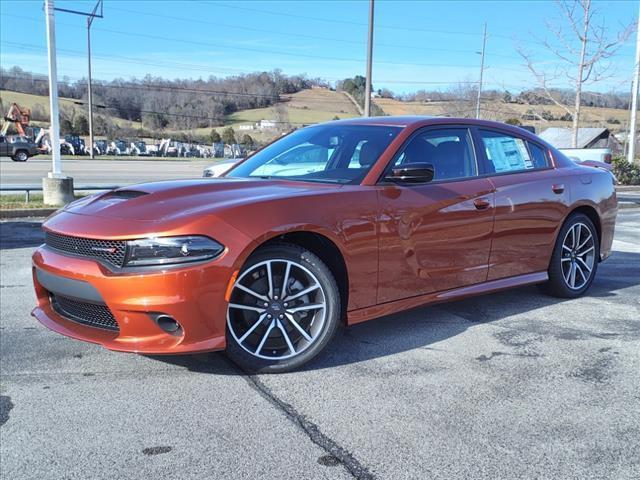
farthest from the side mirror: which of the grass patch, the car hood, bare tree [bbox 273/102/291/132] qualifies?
bare tree [bbox 273/102/291/132]

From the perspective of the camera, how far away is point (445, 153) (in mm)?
4312

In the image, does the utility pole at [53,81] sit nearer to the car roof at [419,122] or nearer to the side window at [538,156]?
the car roof at [419,122]

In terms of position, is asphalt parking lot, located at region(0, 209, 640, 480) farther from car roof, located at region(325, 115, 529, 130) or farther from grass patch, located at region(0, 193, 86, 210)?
grass patch, located at region(0, 193, 86, 210)

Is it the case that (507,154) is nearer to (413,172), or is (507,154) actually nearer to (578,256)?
(578,256)

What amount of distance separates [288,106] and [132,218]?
8081 centimetres

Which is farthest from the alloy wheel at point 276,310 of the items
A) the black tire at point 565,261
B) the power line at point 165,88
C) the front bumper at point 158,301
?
the power line at point 165,88

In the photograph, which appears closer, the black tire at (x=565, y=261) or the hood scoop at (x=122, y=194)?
the hood scoop at (x=122, y=194)

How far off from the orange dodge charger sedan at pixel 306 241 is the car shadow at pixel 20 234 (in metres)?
5.09

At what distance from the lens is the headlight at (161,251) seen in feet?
9.87

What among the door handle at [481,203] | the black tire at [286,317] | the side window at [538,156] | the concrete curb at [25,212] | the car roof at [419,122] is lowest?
the concrete curb at [25,212]

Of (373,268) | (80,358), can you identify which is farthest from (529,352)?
(80,358)

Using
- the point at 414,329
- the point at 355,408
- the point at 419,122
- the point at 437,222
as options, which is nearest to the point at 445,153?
the point at 419,122

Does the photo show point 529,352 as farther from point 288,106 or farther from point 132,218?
point 288,106

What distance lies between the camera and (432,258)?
395 cm
